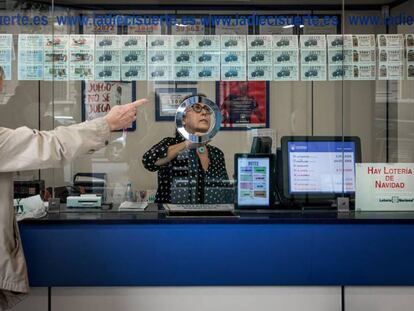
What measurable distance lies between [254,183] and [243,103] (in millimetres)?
855

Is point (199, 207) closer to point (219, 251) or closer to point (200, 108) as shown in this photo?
point (219, 251)

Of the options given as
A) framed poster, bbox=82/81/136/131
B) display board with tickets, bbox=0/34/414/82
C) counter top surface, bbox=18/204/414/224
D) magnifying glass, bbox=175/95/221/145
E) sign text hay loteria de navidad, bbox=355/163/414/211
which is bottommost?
counter top surface, bbox=18/204/414/224

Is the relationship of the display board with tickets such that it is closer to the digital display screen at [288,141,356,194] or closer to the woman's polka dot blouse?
the woman's polka dot blouse

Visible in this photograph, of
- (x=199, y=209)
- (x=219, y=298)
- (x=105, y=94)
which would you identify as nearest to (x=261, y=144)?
(x=199, y=209)

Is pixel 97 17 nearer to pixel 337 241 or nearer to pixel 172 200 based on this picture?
pixel 172 200

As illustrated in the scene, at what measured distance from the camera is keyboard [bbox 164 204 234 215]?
10.3 ft

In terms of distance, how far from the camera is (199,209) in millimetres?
3211

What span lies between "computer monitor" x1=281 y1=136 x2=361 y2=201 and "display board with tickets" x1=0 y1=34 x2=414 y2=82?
1.71ft

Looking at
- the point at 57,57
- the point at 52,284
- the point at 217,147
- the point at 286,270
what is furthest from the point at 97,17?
the point at 286,270

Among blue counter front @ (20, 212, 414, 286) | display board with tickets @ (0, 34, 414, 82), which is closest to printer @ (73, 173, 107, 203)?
display board with tickets @ (0, 34, 414, 82)

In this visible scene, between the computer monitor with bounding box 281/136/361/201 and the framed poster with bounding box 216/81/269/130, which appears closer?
the computer monitor with bounding box 281/136/361/201

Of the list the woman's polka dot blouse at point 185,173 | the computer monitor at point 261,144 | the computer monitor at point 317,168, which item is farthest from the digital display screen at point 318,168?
the woman's polka dot blouse at point 185,173

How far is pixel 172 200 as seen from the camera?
12.0 ft

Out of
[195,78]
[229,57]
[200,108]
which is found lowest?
[200,108]
